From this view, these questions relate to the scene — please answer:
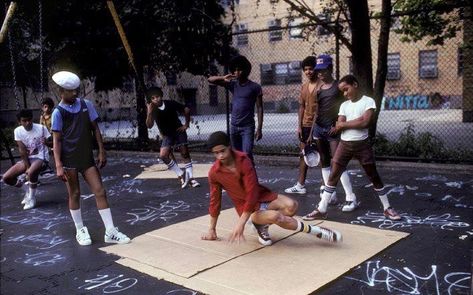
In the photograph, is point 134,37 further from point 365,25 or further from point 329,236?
point 329,236

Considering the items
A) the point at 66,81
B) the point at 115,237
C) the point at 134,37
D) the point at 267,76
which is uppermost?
the point at 134,37

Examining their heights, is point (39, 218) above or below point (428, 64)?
below

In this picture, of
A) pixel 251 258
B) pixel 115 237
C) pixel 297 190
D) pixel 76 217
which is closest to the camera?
pixel 251 258

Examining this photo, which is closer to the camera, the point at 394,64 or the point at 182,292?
the point at 182,292

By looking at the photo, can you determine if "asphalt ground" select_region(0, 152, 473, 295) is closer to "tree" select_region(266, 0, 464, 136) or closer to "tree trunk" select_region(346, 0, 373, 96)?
"tree trunk" select_region(346, 0, 373, 96)

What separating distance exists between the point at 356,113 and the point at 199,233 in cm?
209

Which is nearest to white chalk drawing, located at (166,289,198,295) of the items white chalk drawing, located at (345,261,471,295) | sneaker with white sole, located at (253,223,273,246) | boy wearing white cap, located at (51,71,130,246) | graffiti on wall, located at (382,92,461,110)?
sneaker with white sole, located at (253,223,273,246)

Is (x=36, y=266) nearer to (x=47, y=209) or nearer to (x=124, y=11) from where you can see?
(x=47, y=209)

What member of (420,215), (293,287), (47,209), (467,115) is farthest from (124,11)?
(467,115)

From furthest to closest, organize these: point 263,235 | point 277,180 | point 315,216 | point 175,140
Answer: point 277,180
point 175,140
point 315,216
point 263,235

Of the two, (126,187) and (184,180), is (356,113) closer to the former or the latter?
(184,180)

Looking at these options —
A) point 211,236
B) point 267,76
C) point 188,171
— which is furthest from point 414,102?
point 211,236

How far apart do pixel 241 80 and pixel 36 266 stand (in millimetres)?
3211

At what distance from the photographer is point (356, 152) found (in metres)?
4.91
